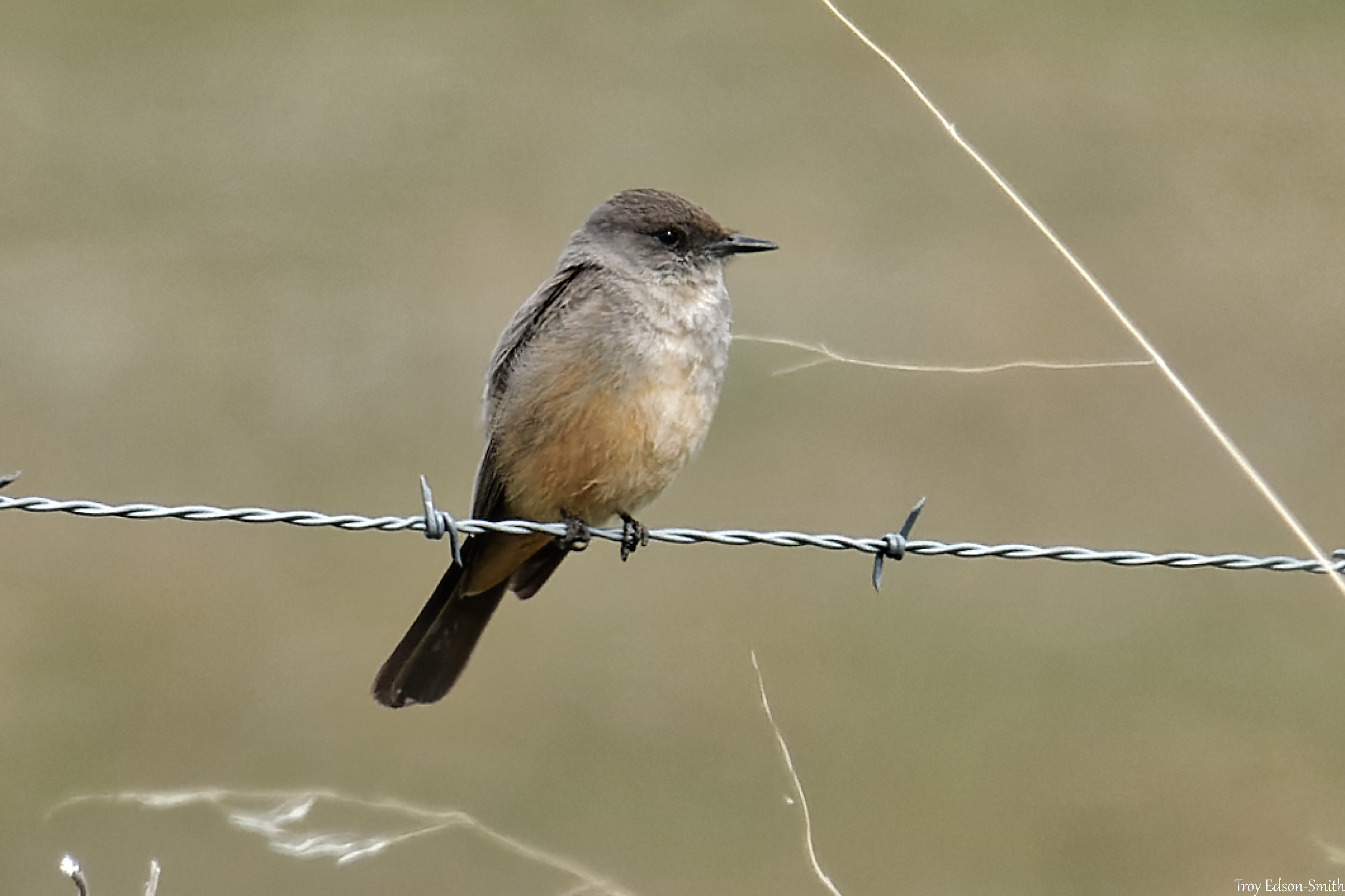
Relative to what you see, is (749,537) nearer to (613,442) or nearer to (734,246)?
(613,442)

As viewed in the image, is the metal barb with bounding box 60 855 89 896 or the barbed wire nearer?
the metal barb with bounding box 60 855 89 896

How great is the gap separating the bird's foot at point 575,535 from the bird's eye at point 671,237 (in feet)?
2.83

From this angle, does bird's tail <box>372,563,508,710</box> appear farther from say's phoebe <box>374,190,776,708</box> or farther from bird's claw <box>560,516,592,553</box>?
bird's claw <box>560,516,592,553</box>

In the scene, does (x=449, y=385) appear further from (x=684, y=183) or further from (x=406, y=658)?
(x=406, y=658)

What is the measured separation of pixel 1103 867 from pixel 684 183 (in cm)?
760

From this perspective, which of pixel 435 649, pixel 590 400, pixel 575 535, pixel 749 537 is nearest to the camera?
pixel 749 537

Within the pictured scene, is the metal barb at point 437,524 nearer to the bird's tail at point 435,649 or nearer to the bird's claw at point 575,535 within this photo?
the bird's claw at point 575,535

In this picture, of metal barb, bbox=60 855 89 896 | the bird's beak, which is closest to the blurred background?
the bird's beak

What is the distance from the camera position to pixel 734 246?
554 cm

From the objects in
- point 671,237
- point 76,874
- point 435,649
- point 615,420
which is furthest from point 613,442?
point 76,874

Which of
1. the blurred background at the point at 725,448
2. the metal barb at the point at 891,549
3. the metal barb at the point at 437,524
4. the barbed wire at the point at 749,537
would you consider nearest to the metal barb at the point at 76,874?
the barbed wire at the point at 749,537

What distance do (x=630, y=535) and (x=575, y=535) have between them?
17cm

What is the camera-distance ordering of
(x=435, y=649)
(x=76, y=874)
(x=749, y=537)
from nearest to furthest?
(x=76, y=874) < (x=749, y=537) < (x=435, y=649)

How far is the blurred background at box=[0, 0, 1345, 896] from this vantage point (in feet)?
24.8
